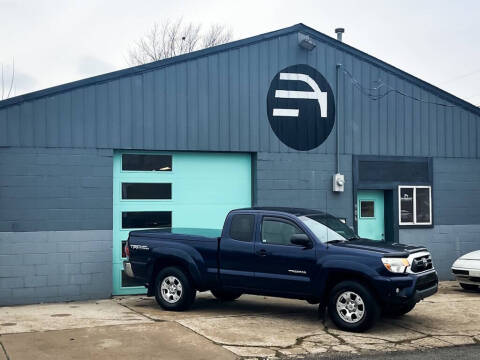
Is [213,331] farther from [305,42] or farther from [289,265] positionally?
[305,42]

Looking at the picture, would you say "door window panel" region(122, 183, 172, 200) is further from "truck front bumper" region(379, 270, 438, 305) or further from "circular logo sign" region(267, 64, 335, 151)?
"truck front bumper" region(379, 270, 438, 305)

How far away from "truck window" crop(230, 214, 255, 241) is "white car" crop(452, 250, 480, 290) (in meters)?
→ 5.66


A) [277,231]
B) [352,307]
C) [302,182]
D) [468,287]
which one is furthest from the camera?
[302,182]

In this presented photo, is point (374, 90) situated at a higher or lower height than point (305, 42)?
lower

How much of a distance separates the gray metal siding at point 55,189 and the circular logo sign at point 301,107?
4025 mm

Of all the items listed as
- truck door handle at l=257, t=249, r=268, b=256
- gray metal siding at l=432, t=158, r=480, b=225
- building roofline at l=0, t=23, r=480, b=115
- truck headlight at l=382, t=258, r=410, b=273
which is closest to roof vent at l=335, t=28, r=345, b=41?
building roofline at l=0, t=23, r=480, b=115

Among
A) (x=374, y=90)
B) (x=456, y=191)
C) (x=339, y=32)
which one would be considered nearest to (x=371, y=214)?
(x=456, y=191)

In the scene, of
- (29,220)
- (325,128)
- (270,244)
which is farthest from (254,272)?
(325,128)

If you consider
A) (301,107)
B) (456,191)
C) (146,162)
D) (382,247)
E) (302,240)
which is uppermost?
(301,107)

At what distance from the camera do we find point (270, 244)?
1038 centimetres

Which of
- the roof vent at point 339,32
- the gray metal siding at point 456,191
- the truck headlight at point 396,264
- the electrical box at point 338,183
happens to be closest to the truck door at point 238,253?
the truck headlight at point 396,264

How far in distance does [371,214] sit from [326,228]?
5819mm

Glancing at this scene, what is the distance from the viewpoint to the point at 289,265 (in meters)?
10.1

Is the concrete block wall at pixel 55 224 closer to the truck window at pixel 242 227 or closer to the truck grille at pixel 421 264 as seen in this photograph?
the truck window at pixel 242 227
